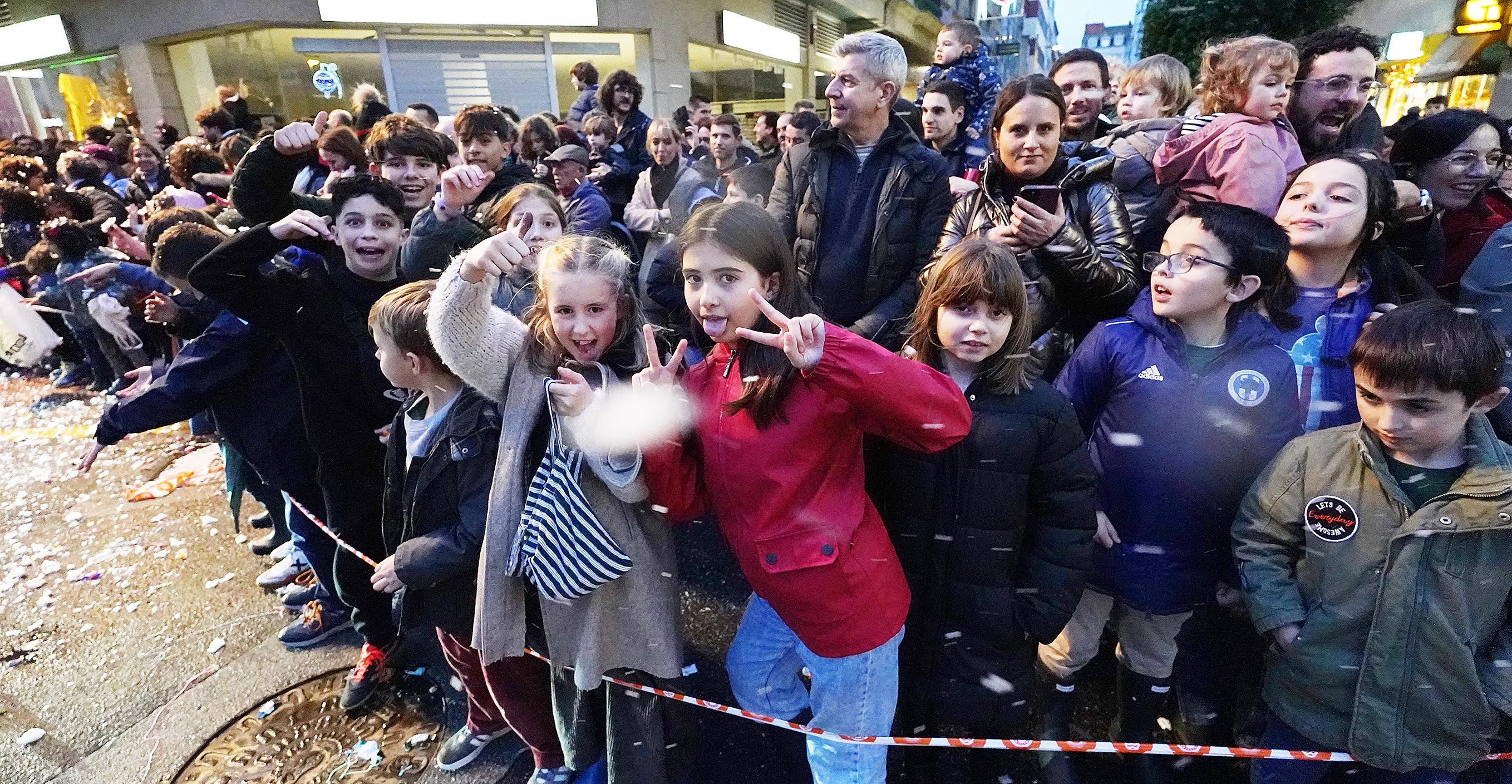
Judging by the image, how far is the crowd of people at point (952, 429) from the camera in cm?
181

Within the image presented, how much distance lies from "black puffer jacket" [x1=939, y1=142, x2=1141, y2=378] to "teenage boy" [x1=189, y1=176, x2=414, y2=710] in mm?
2282

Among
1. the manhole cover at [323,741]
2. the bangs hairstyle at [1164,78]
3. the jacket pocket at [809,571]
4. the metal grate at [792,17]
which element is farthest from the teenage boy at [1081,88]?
the metal grate at [792,17]

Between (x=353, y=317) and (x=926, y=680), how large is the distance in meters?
2.54

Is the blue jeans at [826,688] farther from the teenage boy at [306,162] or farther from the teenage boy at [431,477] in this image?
the teenage boy at [306,162]

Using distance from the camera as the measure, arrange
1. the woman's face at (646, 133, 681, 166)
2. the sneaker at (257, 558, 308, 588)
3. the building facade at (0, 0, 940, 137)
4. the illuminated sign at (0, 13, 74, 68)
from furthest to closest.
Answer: the illuminated sign at (0, 13, 74, 68) < the building facade at (0, 0, 940, 137) < the woman's face at (646, 133, 681, 166) < the sneaker at (257, 558, 308, 588)

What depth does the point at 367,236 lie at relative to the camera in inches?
110

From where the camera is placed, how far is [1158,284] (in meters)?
2.11

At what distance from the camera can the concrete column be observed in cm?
1515

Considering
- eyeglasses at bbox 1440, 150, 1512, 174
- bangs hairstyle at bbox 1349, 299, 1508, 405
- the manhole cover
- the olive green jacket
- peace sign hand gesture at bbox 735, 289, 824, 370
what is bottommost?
the manhole cover

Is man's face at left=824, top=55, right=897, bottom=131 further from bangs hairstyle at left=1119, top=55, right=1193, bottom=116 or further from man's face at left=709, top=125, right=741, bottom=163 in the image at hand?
man's face at left=709, top=125, right=741, bottom=163

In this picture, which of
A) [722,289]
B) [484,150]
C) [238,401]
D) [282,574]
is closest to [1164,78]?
[722,289]

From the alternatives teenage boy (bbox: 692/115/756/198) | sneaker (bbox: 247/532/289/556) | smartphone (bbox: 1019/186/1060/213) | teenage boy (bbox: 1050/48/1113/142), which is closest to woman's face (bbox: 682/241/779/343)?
smartphone (bbox: 1019/186/1060/213)

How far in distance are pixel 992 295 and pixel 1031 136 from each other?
1.04m

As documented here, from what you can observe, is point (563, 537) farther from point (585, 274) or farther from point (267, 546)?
point (267, 546)
